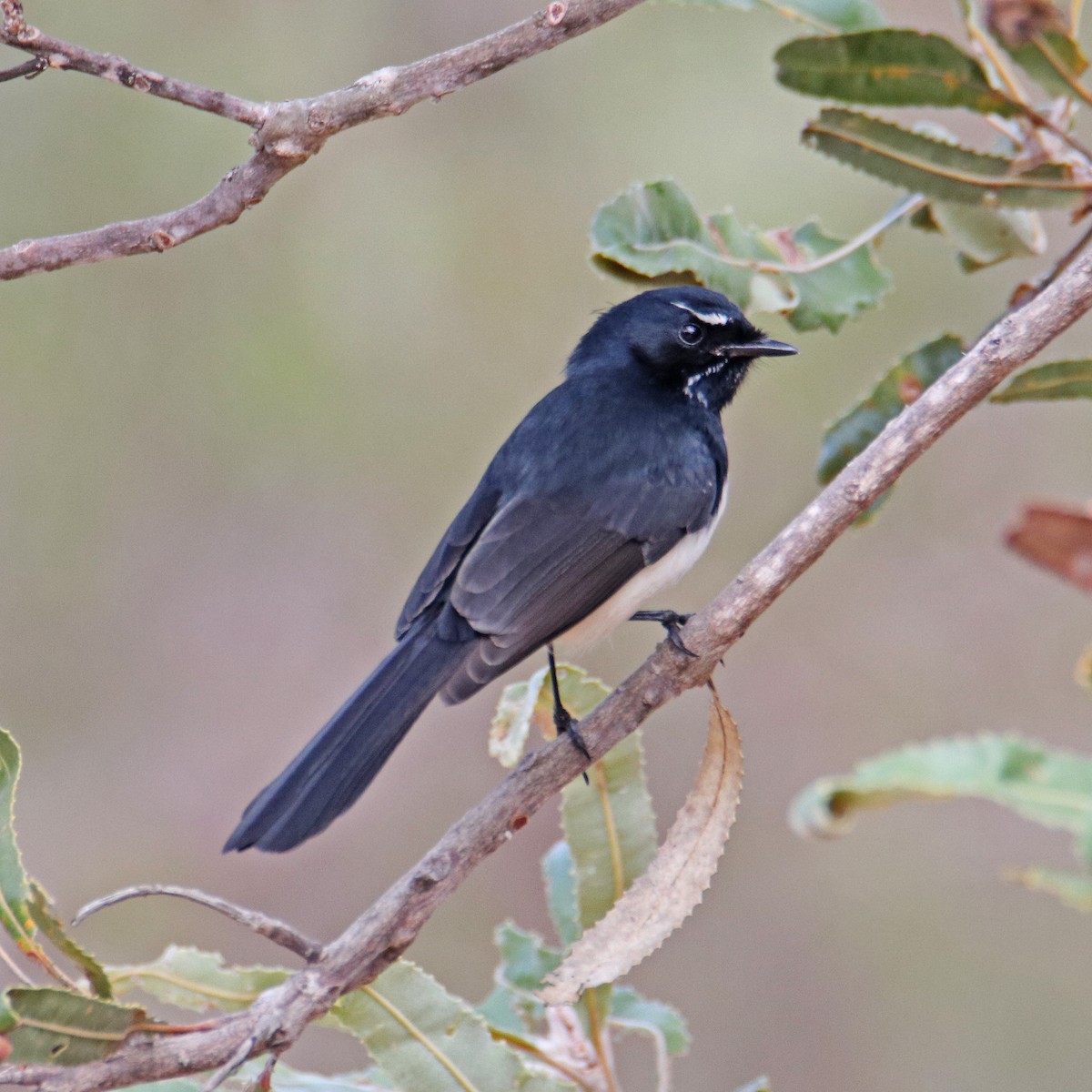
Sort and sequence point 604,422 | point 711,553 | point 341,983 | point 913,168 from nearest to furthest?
point 341,983
point 913,168
point 604,422
point 711,553

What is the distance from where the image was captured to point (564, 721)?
3600 millimetres

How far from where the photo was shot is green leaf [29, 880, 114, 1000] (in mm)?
2309

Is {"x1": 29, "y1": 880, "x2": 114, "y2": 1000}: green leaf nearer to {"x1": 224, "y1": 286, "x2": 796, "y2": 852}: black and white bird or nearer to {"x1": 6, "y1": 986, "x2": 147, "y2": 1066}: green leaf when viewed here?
{"x1": 6, "y1": 986, "x2": 147, "y2": 1066}: green leaf

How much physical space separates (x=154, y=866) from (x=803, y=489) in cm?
338

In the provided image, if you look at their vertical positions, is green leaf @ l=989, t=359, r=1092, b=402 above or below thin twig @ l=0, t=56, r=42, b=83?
below

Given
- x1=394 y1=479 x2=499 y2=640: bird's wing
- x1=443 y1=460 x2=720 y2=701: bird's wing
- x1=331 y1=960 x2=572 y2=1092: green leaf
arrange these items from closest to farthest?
x1=331 y1=960 x2=572 y2=1092: green leaf, x1=443 y1=460 x2=720 y2=701: bird's wing, x1=394 y1=479 x2=499 y2=640: bird's wing

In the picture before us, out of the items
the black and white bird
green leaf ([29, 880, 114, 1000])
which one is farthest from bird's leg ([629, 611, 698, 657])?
green leaf ([29, 880, 114, 1000])

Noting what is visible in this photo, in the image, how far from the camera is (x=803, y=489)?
6.62 meters

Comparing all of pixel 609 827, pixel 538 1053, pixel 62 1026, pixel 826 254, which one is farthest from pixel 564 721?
pixel 62 1026

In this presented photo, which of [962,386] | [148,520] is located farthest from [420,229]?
[962,386]

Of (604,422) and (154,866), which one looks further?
(154,866)

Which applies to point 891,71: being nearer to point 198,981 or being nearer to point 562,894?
point 562,894

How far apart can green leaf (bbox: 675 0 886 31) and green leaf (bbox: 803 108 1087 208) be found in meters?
0.35

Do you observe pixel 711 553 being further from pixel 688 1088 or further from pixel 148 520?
pixel 148 520
